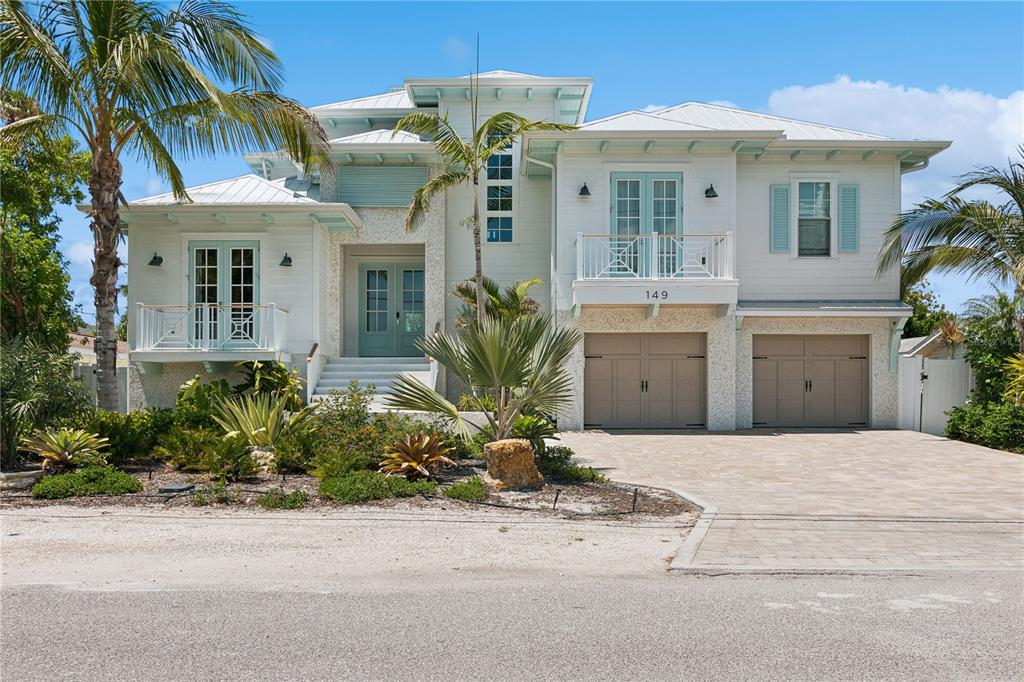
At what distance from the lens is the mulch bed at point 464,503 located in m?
8.99

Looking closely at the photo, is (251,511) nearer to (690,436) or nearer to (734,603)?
(734,603)

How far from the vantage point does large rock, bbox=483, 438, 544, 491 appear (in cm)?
1009

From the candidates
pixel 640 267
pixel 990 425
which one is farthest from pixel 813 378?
pixel 640 267

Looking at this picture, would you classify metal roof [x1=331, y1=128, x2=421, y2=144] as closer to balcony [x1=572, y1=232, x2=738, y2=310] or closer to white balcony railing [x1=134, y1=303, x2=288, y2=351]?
white balcony railing [x1=134, y1=303, x2=288, y2=351]

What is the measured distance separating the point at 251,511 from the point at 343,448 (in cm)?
216

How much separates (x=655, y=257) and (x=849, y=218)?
4.87 m

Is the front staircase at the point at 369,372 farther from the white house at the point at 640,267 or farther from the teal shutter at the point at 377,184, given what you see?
the teal shutter at the point at 377,184

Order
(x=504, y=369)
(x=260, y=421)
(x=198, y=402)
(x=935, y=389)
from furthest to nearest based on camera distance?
(x=935, y=389) → (x=198, y=402) → (x=260, y=421) → (x=504, y=369)

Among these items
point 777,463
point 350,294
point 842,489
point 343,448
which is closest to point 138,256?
point 350,294

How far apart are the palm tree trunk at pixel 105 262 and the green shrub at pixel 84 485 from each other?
9.11 ft

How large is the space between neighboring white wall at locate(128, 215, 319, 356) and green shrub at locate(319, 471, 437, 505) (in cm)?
963

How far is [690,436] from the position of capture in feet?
56.7

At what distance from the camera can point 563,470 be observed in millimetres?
10969

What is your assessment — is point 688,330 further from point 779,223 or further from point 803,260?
point 779,223
